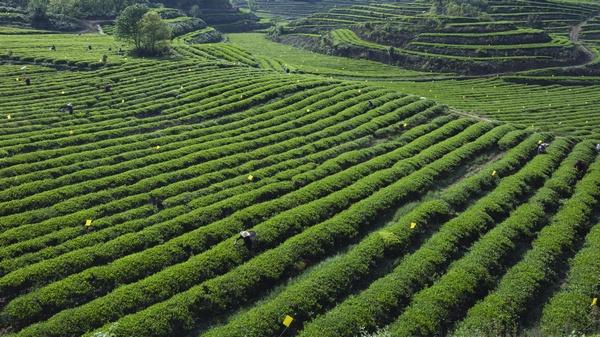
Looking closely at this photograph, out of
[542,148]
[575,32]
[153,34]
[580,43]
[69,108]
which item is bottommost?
[542,148]

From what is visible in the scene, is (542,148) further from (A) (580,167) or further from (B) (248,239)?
(B) (248,239)

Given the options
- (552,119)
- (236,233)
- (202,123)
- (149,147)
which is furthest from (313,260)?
(552,119)

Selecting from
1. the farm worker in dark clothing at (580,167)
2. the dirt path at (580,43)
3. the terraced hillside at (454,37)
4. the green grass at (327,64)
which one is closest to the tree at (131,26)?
the green grass at (327,64)

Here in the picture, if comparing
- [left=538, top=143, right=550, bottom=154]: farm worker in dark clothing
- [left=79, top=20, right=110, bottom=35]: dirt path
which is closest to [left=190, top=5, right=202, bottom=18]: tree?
[left=79, top=20, right=110, bottom=35]: dirt path

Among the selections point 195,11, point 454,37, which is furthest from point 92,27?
point 454,37

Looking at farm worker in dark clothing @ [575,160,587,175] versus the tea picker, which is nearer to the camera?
farm worker in dark clothing @ [575,160,587,175]

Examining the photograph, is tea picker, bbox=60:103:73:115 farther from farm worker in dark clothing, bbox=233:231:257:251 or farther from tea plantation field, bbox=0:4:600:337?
farm worker in dark clothing, bbox=233:231:257:251

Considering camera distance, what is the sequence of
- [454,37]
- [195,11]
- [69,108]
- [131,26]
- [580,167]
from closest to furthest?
[580,167], [69,108], [131,26], [454,37], [195,11]
